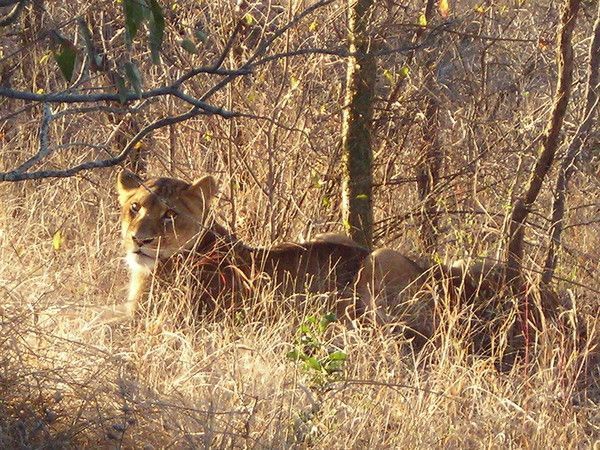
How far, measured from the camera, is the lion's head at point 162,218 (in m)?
6.10

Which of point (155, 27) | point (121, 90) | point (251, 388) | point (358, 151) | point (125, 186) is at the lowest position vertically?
point (251, 388)

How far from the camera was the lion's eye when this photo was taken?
20.1 ft

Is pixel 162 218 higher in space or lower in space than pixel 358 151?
lower

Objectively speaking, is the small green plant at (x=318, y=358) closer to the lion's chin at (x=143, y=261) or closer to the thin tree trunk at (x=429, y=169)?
the lion's chin at (x=143, y=261)

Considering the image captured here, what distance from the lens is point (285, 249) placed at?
625cm

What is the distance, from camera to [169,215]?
20.2ft

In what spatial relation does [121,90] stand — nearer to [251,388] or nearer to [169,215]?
[251,388]

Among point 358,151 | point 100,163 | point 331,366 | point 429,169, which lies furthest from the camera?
point 429,169

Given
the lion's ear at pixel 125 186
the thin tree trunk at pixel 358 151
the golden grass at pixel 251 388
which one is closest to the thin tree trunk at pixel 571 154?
the golden grass at pixel 251 388

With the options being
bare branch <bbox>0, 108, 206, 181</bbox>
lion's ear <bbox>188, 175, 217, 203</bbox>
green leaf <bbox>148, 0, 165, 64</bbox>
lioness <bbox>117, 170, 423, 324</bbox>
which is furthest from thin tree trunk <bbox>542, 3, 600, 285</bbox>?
green leaf <bbox>148, 0, 165, 64</bbox>

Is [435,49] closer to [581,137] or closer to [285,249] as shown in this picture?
[581,137]

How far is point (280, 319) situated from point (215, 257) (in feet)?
2.42

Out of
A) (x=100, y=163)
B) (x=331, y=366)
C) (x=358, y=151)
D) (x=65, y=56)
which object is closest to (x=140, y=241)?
(x=358, y=151)

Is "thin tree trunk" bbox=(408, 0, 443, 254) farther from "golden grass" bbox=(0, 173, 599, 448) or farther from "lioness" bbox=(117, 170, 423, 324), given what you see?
Answer: "golden grass" bbox=(0, 173, 599, 448)
